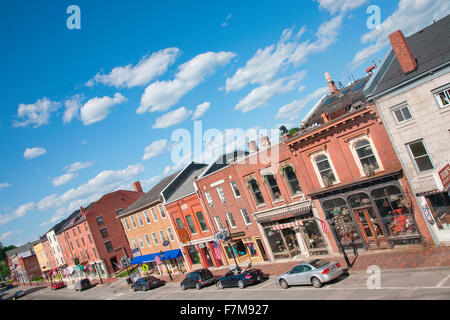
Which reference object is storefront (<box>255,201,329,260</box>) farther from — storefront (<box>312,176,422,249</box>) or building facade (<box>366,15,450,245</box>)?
building facade (<box>366,15,450,245</box>)

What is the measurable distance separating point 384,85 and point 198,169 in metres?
28.6

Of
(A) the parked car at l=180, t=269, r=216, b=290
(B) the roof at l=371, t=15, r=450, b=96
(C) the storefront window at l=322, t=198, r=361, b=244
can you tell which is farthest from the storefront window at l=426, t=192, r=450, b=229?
(A) the parked car at l=180, t=269, r=216, b=290

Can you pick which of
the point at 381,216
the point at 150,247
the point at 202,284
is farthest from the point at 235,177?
the point at 150,247

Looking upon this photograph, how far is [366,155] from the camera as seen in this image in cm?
A: 2108

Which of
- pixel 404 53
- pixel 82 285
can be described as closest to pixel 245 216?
pixel 404 53

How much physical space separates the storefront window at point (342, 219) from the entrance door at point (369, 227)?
0.55m

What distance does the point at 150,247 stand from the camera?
44.9 m

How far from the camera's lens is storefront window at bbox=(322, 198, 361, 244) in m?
22.9

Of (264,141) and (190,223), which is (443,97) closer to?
(264,141)

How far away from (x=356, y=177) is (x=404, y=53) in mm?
8089

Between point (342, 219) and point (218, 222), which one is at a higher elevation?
point (218, 222)

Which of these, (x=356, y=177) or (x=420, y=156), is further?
(x=356, y=177)

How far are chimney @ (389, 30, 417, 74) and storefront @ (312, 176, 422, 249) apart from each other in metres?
6.59
